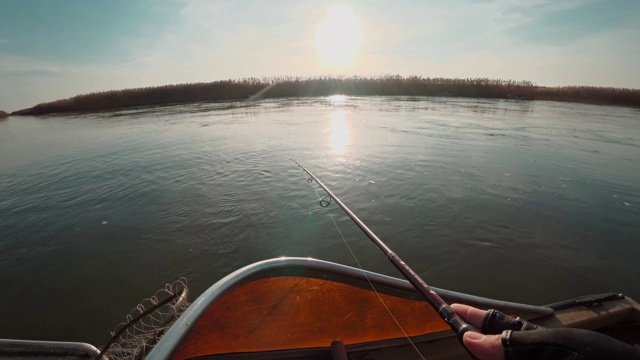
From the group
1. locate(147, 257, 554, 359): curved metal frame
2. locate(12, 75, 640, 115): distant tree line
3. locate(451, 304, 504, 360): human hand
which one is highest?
locate(12, 75, 640, 115): distant tree line

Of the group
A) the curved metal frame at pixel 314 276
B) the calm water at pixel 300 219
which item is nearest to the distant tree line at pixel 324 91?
the calm water at pixel 300 219

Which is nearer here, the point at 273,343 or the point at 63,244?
the point at 273,343

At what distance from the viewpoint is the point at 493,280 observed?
206 inches

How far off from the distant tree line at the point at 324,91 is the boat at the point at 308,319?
161ft

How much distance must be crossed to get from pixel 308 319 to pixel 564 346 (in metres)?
1.97

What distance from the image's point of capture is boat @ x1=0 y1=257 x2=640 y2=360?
2.56 m

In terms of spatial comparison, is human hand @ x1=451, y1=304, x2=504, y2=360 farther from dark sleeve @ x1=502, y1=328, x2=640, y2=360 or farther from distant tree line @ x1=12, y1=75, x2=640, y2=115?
distant tree line @ x1=12, y1=75, x2=640, y2=115

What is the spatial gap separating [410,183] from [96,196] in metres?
9.35

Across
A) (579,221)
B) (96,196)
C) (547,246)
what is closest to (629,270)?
(547,246)

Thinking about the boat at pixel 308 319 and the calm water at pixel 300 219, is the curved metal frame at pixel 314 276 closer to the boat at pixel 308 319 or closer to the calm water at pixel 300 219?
the boat at pixel 308 319

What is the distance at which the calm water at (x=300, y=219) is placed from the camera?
516 centimetres

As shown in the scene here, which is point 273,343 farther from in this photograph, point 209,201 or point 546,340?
point 209,201

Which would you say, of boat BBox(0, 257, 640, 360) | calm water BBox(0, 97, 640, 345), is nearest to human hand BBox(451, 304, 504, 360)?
boat BBox(0, 257, 640, 360)

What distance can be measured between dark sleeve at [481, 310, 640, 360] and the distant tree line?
50.4m
